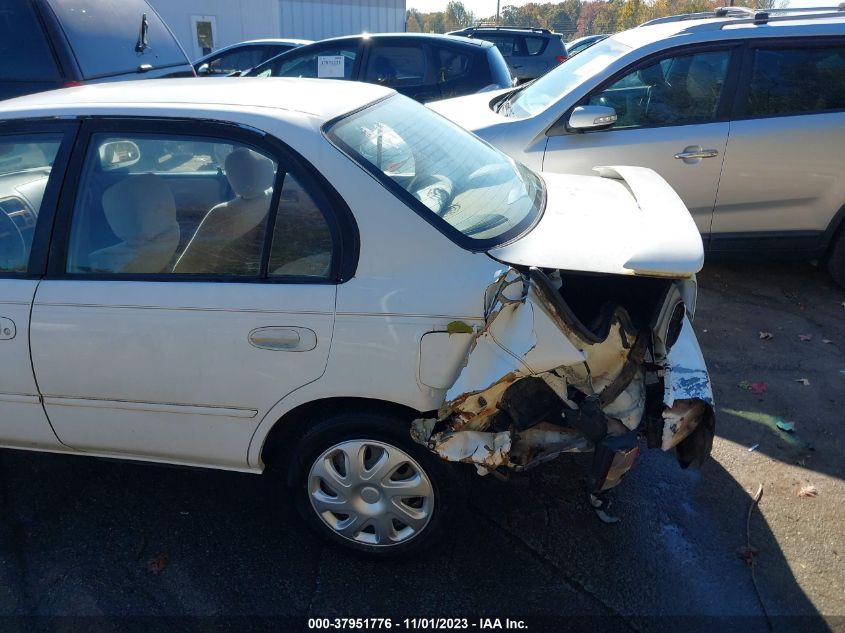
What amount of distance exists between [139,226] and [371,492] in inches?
53.4

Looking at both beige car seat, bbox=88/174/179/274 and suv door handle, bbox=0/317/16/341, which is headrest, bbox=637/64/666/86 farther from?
suv door handle, bbox=0/317/16/341

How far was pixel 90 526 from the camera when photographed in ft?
9.42

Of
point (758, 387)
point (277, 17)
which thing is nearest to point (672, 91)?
point (758, 387)

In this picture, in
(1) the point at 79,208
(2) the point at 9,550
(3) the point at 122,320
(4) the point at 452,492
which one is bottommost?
(2) the point at 9,550

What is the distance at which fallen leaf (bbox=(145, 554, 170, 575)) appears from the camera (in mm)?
2654

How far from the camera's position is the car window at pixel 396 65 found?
7.41m

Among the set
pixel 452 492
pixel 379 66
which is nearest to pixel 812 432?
pixel 452 492

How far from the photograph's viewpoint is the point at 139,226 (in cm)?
263

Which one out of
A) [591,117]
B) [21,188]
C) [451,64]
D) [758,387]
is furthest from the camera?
[451,64]

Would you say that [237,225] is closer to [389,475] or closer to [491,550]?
[389,475]

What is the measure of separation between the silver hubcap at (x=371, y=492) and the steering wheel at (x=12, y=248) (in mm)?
1378

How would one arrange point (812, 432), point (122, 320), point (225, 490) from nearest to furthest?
point (122, 320) → point (225, 490) → point (812, 432)

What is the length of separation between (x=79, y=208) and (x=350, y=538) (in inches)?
63.8

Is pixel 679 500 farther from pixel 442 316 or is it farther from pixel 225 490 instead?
pixel 225 490
